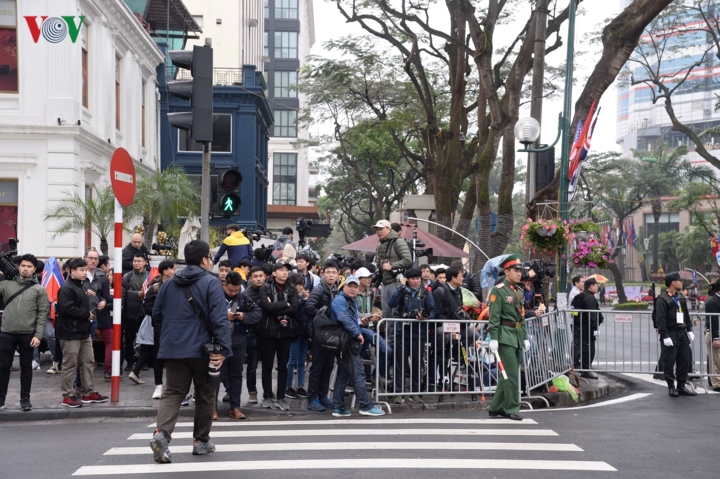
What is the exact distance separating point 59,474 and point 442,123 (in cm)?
3144

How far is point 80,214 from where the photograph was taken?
2458cm

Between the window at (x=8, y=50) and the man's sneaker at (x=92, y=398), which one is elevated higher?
the window at (x=8, y=50)

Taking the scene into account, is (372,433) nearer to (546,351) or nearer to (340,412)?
(340,412)

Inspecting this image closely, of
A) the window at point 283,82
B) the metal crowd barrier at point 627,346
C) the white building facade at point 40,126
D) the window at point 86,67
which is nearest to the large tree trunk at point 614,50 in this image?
the metal crowd barrier at point 627,346

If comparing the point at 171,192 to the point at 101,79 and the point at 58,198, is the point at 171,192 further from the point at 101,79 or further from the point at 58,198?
the point at 101,79

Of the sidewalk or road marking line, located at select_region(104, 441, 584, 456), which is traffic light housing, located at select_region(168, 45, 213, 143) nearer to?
the sidewalk

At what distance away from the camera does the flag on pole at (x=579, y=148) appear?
16.0 m

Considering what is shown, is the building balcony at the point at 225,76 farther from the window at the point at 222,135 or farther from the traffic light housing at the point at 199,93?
the traffic light housing at the point at 199,93

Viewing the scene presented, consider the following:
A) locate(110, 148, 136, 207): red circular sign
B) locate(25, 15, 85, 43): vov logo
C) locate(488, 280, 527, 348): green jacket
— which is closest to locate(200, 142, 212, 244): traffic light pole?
locate(110, 148, 136, 207): red circular sign

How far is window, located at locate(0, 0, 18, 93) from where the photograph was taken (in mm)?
24438

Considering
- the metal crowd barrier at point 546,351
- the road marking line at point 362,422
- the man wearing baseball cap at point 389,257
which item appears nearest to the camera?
the road marking line at point 362,422

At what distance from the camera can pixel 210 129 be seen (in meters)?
10.8

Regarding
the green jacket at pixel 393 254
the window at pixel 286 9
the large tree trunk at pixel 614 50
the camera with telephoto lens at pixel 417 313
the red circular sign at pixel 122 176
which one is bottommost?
the camera with telephoto lens at pixel 417 313

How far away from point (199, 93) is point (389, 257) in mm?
4253
